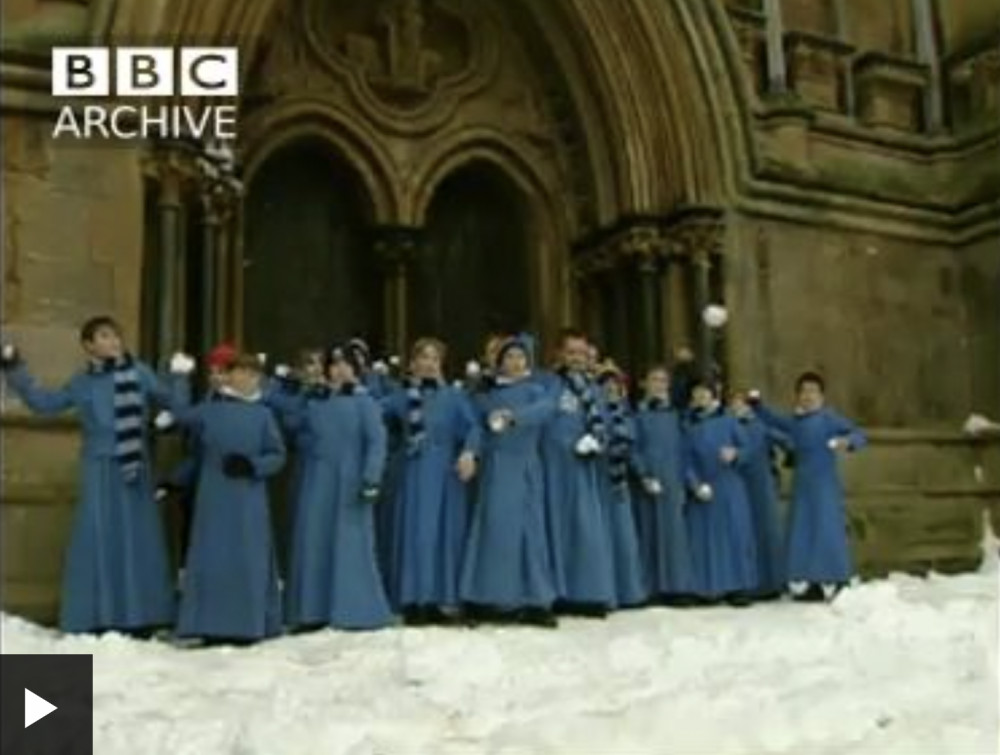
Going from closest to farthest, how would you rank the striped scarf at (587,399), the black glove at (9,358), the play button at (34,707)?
1. the play button at (34,707)
2. the black glove at (9,358)
3. the striped scarf at (587,399)

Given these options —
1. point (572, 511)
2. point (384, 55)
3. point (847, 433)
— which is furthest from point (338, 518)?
point (384, 55)

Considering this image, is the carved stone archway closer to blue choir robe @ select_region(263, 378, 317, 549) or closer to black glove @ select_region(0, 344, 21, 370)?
blue choir robe @ select_region(263, 378, 317, 549)

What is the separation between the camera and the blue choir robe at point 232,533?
569cm

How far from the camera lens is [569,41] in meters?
9.70

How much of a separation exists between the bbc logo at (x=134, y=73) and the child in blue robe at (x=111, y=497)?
146 centimetres

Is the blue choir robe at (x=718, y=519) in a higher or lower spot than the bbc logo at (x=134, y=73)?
lower

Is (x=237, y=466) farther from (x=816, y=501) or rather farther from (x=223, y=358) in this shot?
(x=816, y=501)

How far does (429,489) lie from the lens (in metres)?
6.55

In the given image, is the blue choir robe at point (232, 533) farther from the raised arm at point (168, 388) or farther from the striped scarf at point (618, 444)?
the striped scarf at point (618, 444)

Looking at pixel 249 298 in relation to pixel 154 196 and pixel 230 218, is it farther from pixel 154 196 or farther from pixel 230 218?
pixel 154 196

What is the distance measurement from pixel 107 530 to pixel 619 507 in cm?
261

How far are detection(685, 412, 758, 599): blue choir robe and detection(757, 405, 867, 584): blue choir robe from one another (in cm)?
26

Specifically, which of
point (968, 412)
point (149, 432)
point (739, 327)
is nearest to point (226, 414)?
point (149, 432)

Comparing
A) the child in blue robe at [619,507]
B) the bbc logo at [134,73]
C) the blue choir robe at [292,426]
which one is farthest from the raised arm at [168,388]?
the child in blue robe at [619,507]
